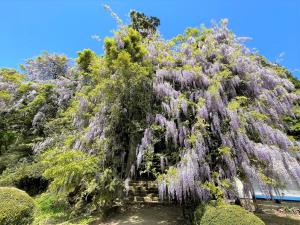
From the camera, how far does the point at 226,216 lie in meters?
5.59

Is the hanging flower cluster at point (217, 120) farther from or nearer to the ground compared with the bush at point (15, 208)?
farther from the ground

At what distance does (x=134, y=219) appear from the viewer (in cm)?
765

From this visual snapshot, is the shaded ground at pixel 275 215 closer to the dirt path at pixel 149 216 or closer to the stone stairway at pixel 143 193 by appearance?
the dirt path at pixel 149 216

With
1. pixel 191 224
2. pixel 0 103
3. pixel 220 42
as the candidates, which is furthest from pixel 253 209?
pixel 0 103

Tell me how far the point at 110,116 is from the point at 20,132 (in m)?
9.51

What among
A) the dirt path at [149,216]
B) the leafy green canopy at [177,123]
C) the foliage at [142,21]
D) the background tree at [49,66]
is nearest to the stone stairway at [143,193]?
the dirt path at [149,216]

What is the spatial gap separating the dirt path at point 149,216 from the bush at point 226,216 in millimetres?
1735

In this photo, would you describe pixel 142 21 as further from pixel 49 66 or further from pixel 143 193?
pixel 143 193

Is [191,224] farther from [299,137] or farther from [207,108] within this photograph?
[299,137]

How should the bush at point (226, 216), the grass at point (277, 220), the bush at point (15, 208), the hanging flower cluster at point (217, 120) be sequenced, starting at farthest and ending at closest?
the grass at point (277, 220) → the hanging flower cluster at point (217, 120) → the bush at point (15, 208) → the bush at point (226, 216)

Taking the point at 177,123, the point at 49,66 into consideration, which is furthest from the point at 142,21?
the point at 177,123

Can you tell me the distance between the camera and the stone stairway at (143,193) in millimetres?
9326

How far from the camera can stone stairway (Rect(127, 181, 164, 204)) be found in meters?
9.33

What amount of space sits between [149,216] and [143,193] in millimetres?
1920
